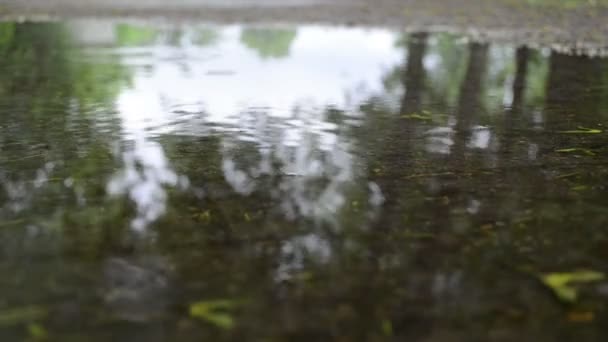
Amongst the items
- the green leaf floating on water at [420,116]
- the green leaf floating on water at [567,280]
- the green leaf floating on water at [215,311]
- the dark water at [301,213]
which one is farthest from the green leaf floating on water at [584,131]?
the green leaf floating on water at [215,311]

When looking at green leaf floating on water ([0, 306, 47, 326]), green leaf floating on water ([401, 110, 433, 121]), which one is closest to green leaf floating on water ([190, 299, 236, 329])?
green leaf floating on water ([0, 306, 47, 326])

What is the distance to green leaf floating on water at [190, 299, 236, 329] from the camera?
167 centimetres

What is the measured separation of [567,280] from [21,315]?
1.50 meters

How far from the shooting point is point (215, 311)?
1.72 m

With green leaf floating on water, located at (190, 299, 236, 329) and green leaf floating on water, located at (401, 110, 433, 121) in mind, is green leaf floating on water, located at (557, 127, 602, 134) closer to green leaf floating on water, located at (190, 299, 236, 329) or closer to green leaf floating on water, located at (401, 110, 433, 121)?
green leaf floating on water, located at (401, 110, 433, 121)

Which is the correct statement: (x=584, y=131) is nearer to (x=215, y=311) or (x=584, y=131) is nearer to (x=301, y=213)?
(x=301, y=213)

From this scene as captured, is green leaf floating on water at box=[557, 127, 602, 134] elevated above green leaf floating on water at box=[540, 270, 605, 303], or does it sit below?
above

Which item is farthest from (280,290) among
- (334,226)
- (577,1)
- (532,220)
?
(577,1)

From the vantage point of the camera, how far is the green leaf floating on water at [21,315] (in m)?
1.68

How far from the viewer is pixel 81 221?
2.29 m

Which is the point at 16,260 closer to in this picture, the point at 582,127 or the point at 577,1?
the point at 582,127

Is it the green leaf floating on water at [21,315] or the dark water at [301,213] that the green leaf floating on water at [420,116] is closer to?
the dark water at [301,213]

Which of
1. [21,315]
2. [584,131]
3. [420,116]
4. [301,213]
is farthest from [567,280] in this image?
[420,116]

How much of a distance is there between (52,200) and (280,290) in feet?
3.72
